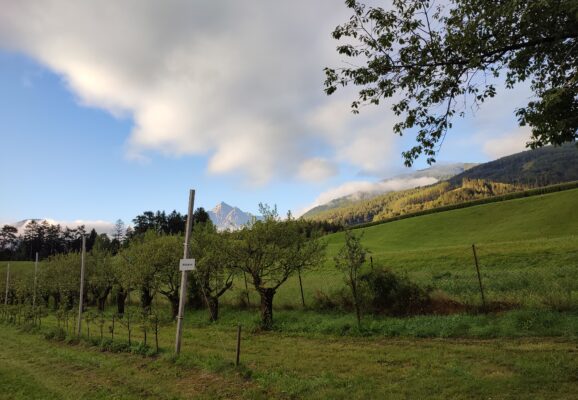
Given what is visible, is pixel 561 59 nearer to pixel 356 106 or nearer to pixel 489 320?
pixel 356 106

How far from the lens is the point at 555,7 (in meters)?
6.93

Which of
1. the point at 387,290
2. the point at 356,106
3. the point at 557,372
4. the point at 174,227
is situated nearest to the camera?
the point at 557,372

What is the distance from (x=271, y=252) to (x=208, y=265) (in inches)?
299

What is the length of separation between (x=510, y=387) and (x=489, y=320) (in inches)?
271

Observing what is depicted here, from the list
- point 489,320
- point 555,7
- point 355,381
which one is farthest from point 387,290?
point 555,7

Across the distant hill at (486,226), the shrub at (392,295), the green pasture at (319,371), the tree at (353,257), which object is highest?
the distant hill at (486,226)

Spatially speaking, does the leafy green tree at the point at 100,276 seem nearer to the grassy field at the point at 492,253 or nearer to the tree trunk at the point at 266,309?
the grassy field at the point at 492,253

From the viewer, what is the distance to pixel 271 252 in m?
22.3

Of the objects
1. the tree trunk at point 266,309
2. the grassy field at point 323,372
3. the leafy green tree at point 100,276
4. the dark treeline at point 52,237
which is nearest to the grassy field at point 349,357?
the grassy field at point 323,372

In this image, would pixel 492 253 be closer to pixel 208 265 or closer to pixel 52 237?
pixel 208 265

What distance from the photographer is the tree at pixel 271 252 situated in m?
22.5

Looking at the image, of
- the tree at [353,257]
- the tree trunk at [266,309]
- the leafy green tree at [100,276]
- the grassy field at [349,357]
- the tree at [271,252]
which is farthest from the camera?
the leafy green tree at [100,276]

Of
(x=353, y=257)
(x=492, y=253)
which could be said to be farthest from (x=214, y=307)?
(x=492, y=253)

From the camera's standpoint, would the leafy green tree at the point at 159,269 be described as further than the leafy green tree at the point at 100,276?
No
